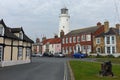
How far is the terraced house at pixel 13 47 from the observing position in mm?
38125

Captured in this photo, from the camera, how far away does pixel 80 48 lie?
85.1m

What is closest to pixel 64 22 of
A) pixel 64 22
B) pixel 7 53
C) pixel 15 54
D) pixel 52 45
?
pixel 64 22

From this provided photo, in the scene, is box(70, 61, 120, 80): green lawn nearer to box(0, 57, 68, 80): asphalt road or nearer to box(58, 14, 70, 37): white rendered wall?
box(0, 57, 68, 80): asphalt road

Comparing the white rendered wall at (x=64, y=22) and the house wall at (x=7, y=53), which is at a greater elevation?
the white rendered wall at (x=64, y=22)

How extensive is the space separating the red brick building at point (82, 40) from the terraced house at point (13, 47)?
103 ft

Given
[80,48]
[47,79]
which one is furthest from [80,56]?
[47,79]

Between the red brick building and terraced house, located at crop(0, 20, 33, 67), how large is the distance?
31.4 metres

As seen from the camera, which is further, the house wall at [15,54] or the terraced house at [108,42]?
the terraced house at [108,42]

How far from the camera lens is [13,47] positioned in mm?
42375

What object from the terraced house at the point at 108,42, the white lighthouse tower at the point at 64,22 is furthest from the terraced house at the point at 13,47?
the white lighthouse tower at the point at 64,22

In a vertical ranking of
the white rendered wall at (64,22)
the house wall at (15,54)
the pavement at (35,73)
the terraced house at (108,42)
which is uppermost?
the white rendered wall at (64,22)

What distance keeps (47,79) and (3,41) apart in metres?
19.1

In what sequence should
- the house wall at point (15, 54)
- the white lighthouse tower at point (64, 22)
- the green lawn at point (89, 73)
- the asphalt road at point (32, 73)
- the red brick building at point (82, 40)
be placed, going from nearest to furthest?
the green lawn at point (89, 73) → the asphalt road at point (32, 73) → the house wall at point (15, 54) → the red brick building at point (82, 40) → the white lighthouse tower at point (64, 22)

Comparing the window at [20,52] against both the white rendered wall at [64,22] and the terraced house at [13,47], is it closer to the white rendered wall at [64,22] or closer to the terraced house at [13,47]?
the terraced house at [13,47]
